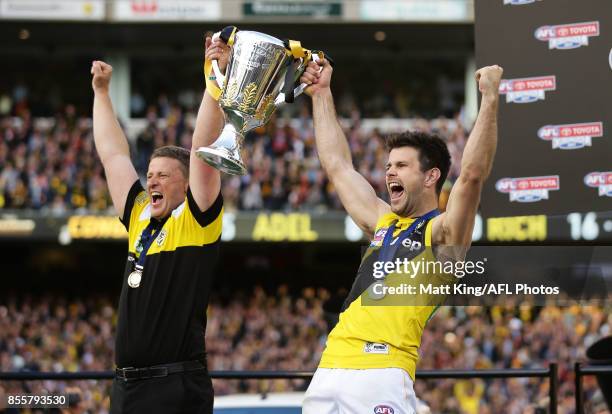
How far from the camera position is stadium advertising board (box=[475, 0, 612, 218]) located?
4953mm

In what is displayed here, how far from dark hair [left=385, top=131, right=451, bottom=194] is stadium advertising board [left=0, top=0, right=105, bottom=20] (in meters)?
20.4

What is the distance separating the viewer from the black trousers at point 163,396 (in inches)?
174

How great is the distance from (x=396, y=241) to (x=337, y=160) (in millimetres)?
669

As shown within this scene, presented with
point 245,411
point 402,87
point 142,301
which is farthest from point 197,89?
point 142,301

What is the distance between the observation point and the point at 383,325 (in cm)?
436

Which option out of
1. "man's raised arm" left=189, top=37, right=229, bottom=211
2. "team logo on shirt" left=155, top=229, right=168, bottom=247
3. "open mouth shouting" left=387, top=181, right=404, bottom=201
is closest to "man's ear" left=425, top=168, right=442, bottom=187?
"open mouth shouting" left=387, top=181, right=404, bottom=201

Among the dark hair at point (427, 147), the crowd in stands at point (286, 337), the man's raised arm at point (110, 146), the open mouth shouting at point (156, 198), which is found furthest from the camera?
the crowd in stands at point (286, 337)

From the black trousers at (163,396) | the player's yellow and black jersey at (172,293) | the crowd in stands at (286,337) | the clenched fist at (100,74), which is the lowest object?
the crowd in stands at (286,337)

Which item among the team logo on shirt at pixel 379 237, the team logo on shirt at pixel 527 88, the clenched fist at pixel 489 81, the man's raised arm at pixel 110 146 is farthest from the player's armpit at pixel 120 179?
the team logo on shirt at pixel 527 88

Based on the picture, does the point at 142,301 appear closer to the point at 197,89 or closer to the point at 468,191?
the point at 468,191

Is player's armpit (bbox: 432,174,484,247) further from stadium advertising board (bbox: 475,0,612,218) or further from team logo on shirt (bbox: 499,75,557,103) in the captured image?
team logo on shirt (bbox: 499,75,557,103)

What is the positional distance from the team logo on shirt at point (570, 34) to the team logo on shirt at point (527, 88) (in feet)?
0.53

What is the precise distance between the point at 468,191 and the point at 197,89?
75.3 ft

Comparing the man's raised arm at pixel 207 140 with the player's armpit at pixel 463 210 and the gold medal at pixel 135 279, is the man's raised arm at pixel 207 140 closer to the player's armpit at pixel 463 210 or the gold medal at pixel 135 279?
the gold medal at pixel 135 279
